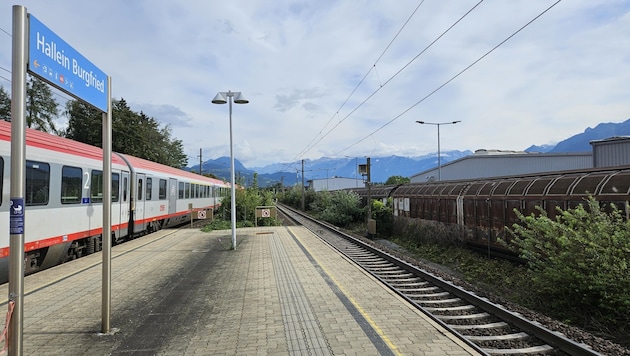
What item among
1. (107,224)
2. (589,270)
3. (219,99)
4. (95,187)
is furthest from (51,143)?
(589,270)

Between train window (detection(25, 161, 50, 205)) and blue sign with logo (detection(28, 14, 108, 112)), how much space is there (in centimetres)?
442

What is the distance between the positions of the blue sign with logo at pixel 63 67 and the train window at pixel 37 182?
4.42m

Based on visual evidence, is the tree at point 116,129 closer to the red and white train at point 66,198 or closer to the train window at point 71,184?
the red and white train at point 66,198

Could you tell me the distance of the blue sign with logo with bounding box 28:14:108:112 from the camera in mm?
3938

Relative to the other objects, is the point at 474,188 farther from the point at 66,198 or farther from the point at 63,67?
the point at 63,67

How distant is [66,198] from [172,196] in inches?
458

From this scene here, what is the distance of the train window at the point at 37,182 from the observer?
847 cm

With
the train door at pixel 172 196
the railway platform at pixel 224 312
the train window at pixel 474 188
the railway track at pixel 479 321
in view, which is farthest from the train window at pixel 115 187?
the train window at pixel 474 188

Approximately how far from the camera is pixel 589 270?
6793 mm

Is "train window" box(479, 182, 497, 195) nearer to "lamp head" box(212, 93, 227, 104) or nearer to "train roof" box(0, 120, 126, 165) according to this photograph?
"lamp head" box(212, 93, 227, 104)

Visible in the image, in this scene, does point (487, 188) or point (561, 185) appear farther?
point (487, 188)

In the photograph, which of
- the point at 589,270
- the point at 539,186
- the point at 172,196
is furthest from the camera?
the point at 172,196

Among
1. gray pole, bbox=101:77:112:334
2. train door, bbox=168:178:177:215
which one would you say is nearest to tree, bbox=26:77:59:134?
train door, bbox=168:178:177:215

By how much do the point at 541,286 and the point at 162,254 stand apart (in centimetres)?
1077
